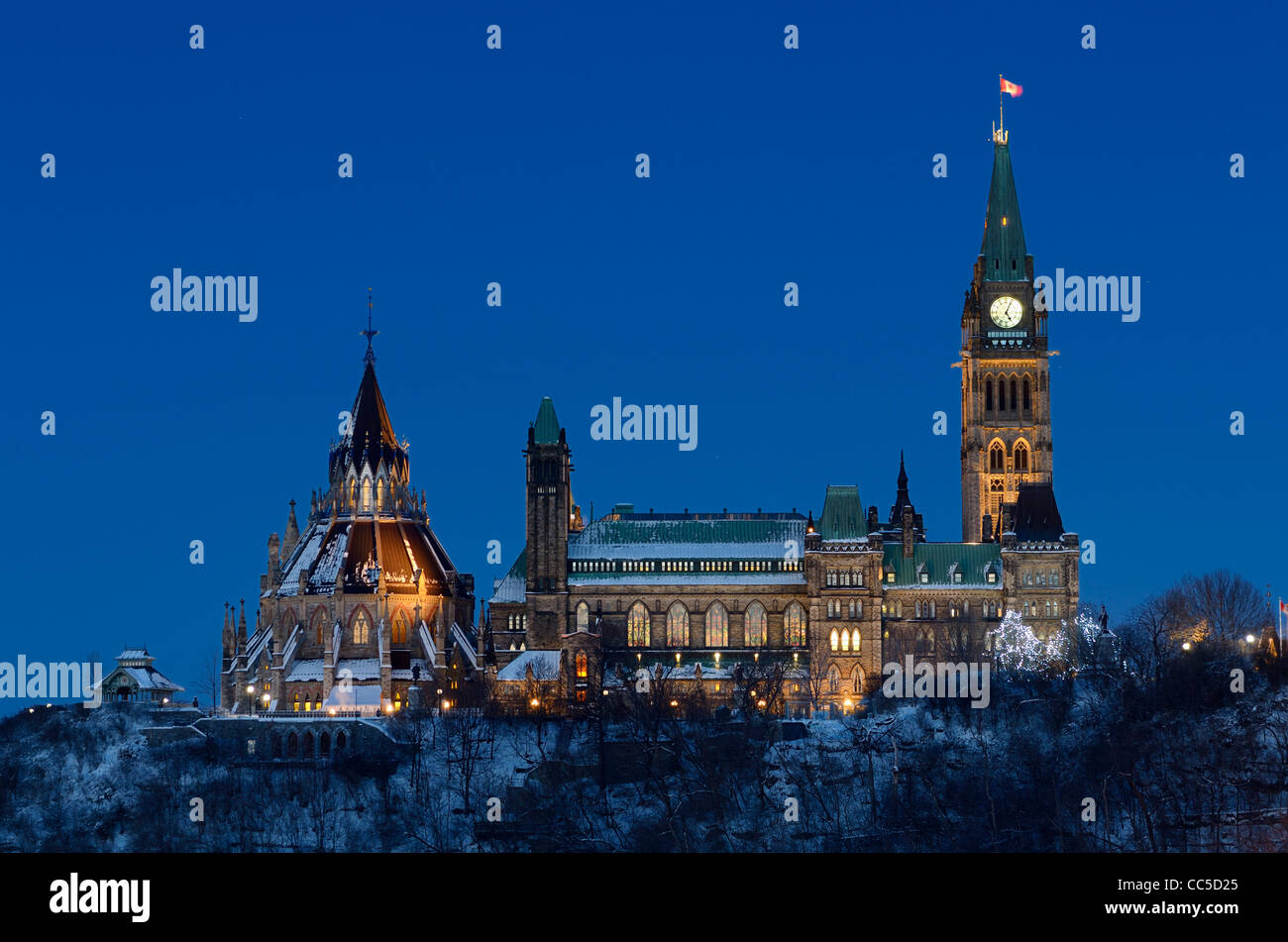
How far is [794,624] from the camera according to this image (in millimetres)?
154625

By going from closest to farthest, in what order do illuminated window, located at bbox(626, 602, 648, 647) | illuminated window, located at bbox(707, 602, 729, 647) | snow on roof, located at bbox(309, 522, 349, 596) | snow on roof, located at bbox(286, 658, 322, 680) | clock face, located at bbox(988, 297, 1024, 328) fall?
1. snow on roof, located at bbox(286, 658, 322, 680)
2. snow on roof, located at bbox(309, 522, 349, 596)
3. illuminated window, located at bbox(626, 602, 648, 647)
4. illuminated window, located at bbox(707, 602, 729, 647)
5. clock face, located at bbox(988, 297, 1024, 328)

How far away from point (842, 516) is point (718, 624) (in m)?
12.5

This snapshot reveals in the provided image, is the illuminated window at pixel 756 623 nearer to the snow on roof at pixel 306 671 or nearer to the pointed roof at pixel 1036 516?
the pointed roof at pixel 1036 516

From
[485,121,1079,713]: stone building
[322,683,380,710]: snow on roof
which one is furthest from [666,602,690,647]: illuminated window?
[322,683,380,710]: snow on roof

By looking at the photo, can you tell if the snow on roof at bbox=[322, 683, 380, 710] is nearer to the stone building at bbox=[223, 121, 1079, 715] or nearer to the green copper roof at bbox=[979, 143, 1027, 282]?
the stone building at bbox=[223, 121, 1079, 715]

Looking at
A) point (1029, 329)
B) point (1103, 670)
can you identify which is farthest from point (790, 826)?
point (1029, 329)

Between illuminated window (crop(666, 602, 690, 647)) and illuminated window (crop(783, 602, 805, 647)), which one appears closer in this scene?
illuminated window (crop(783, 602, 805, 647))

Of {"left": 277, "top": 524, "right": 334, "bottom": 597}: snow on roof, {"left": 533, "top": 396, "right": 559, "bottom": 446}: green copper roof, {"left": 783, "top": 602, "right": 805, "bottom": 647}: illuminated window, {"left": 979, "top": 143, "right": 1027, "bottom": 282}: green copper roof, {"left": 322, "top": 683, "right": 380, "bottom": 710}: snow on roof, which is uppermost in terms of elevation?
{"left": 979, "top": 143, "right": 1027, "bottom": 282}: green copper roof

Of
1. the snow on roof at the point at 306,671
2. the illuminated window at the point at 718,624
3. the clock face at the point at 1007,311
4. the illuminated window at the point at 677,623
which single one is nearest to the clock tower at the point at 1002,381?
the clock face at the point at 1007,311

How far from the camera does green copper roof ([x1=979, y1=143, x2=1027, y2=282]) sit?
582 feet

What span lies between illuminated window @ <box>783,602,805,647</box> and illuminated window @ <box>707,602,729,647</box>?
4.45 m

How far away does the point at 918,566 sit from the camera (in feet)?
504

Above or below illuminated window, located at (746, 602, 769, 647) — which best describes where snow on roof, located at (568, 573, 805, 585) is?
above

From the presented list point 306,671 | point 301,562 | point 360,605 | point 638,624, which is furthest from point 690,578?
point 301,562
